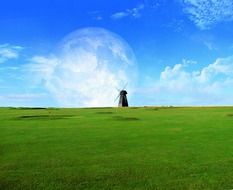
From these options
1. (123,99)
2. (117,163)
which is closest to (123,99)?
(123,99)

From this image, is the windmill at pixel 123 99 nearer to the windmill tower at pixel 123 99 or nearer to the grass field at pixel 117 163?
the windmill tower at pixel 123 99

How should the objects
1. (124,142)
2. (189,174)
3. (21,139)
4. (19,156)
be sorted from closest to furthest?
(189,174) → (19,156) → (124,142) → (21,139)

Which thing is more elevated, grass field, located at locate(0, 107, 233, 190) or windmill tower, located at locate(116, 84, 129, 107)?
windmill tower, located at locate(116, 84, 129, 107)

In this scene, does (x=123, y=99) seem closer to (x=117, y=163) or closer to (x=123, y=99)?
(x=123, y=99)

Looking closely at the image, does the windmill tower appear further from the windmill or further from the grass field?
the grass field

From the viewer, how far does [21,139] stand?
28.8 meters

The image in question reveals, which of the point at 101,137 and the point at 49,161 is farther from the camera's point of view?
the point at 101,137

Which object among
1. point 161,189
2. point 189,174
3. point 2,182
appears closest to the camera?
point 161,189

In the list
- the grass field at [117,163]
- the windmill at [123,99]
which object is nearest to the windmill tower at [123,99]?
the windmill at [123,99]

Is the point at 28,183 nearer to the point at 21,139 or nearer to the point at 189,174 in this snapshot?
the point at 189,174

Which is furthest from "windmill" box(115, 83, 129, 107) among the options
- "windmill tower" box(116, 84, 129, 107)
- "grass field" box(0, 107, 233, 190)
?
"grass field" box(0, 107, 233, 190)

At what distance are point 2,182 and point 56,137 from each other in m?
14.5

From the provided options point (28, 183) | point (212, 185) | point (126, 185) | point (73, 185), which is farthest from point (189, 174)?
point (28, 183)

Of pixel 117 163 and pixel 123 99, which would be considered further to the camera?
pixel 123 99
